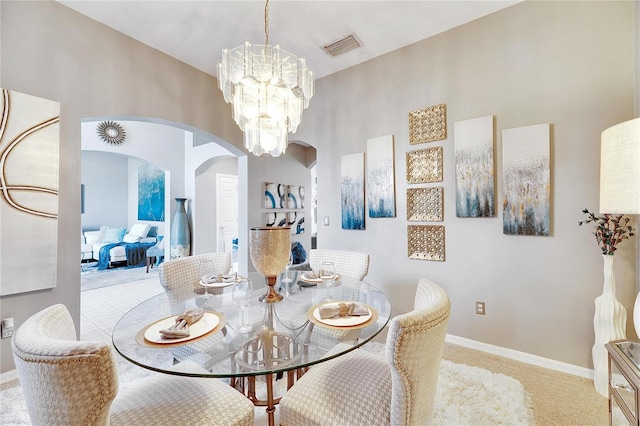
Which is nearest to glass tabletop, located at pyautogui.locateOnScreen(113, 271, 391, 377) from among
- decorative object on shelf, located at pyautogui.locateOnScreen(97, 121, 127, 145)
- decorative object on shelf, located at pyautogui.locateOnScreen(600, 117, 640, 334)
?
decorative object on shelf, located at pyautogui.locateOnScreen(600, 117, 640, 334)

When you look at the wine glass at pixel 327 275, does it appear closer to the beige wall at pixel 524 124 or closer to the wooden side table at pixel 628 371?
the beige wall at pixel 524 124

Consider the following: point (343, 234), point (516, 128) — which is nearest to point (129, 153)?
point (343, 234)

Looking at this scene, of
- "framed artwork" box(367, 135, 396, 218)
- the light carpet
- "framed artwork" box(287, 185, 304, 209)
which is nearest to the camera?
"framed artwork" box(367, 135, 396, 218)

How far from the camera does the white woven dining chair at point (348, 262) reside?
2389mm

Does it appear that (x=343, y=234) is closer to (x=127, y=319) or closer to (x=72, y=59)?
(x=127, y=319)

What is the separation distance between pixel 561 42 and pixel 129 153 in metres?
7.24

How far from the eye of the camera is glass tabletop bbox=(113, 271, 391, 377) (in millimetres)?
1043

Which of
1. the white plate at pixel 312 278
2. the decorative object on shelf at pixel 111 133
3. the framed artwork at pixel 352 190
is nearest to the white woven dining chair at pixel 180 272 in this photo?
the white plate at pixel 312 278

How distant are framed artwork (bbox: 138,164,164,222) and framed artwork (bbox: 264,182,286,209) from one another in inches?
165

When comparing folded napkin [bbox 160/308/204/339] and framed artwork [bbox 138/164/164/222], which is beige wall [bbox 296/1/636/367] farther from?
framed artwork [bbox 138/164/164/222]

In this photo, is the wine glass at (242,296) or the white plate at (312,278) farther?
the white plate at (312,278)

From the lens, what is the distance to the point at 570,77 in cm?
211

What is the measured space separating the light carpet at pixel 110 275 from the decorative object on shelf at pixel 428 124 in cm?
540

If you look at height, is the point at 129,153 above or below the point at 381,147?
above
